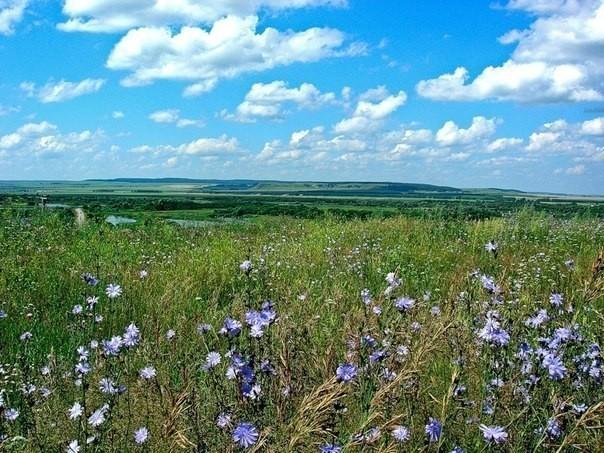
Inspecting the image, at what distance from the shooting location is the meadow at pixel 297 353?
216cm

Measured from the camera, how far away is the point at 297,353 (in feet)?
9.14

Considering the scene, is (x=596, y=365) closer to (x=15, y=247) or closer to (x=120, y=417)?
(x=120, y=417)

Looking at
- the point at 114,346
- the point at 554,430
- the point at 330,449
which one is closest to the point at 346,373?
the point at 330,449

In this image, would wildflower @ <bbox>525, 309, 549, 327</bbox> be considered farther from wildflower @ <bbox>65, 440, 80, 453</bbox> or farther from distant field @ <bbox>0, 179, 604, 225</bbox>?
distant field @ <bbox>0, 179, 604, 225</bbox>

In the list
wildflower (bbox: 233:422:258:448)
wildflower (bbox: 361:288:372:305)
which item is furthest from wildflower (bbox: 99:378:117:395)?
wildflower (bbox: 361:288:372:305)

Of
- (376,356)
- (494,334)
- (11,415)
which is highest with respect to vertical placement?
(494,334)

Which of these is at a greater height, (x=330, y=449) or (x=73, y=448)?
(x=330, y=449)

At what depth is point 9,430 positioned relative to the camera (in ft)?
8.84

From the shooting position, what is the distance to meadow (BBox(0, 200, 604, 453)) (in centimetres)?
216

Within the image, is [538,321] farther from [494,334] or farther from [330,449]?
[330,449]

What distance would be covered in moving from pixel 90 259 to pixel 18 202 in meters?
7.16

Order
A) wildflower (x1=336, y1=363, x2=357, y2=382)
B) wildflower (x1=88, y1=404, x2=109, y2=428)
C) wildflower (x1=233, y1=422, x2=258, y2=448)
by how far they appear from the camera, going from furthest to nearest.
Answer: wildflower (x1=88, y1=404, x2=109, y2=428)
wildflower (x1=336, y1=363, x2=357, y2=382)
wildflower (x1=233, y1=422, x2=258, y2=448)

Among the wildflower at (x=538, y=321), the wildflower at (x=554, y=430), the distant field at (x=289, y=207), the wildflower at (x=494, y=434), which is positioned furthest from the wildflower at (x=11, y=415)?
the distant field at (x=289, y=207)

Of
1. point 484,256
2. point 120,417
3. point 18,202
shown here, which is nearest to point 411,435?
point 120,417
